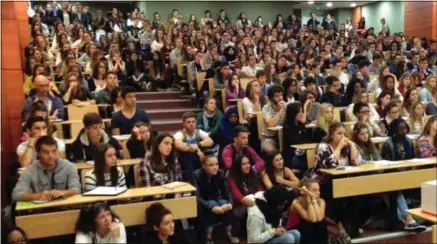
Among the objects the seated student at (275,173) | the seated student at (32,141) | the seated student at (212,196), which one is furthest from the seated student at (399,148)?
the seated student at (32,141)

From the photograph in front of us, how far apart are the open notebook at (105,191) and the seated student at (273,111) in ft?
6.67

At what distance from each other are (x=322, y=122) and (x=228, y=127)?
0.91 meters

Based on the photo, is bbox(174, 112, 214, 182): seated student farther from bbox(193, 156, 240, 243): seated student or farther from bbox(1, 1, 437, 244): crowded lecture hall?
bbox(193, 156, 240, 243): seated student

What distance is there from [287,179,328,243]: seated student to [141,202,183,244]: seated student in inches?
33.4

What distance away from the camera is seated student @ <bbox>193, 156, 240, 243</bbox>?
329cm

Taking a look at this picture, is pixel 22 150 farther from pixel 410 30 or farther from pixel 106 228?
pixel 410 30

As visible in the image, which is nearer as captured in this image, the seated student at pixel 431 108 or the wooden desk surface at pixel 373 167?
the wooden desk surface at pixel 373 167

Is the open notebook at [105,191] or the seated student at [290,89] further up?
the seated student at [290,89]

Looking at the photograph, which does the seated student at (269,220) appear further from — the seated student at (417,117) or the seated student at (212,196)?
the seated student at (417,117)

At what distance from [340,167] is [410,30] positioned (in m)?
9.26

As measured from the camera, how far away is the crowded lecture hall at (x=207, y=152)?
9.31 ft

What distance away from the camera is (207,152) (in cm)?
409

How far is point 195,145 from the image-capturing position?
3.80 metres

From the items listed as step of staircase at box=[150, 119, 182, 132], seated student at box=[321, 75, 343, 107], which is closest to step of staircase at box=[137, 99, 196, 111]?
step of staircase at box=[150, 119, 182, 132]
